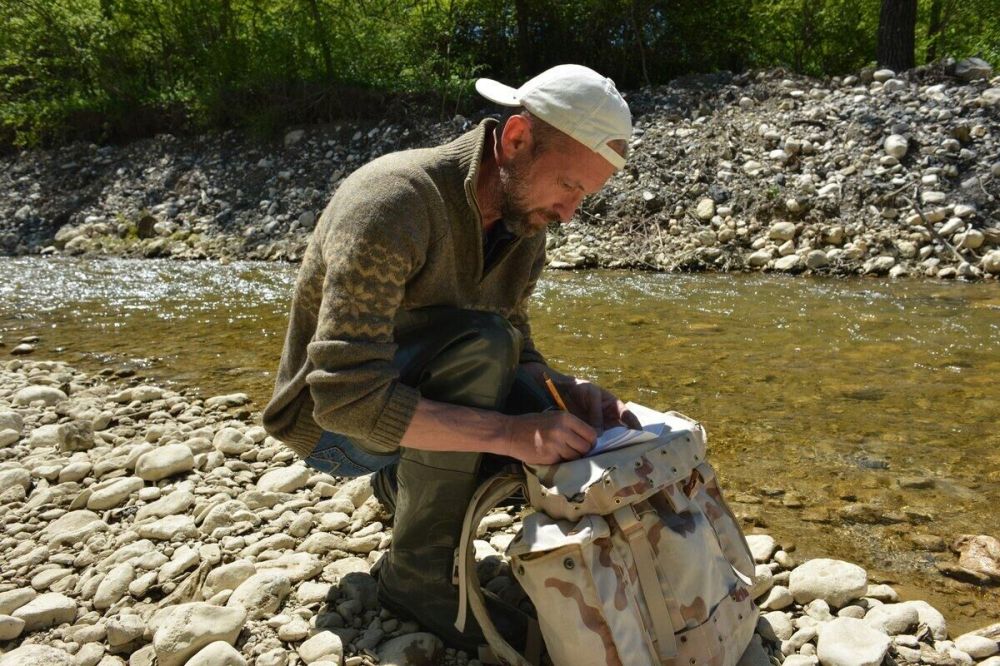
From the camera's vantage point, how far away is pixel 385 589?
1.84m

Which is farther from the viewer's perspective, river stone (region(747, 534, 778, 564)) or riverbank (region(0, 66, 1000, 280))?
riverbank (region(0, 66, 1000, 280))

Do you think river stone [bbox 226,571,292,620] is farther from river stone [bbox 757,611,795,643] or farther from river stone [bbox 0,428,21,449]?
river stone [bbox 0,428,21,449]

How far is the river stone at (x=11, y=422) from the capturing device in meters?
3.14

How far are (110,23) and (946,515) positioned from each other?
1525 cm

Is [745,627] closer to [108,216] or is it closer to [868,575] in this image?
[868,575]

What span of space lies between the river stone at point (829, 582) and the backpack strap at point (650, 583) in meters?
0.59

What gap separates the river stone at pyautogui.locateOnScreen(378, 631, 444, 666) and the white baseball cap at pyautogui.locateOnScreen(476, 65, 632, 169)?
1.17 meters

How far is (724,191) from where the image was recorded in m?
7.46

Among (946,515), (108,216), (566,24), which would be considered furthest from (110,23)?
(946,515)

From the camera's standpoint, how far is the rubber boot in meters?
1.69

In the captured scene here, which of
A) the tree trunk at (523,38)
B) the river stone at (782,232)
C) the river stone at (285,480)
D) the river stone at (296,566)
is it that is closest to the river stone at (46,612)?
the river stone at (296,566)

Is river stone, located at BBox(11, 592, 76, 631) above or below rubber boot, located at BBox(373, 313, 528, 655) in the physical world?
below

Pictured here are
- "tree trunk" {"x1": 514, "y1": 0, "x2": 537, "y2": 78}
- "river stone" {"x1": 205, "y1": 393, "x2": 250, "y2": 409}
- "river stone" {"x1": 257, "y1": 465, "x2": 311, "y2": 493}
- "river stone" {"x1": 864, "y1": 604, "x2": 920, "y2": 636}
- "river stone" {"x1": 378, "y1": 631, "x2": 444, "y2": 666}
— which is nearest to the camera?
"river stone" {"x1": 378, "y1": 631, "x2": 444, "y2": 666}

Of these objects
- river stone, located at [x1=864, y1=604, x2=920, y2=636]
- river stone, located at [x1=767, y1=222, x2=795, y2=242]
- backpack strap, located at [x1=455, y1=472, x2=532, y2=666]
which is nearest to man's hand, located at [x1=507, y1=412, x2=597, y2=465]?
backpack strap, located at [x1=455, y1=472, x2=532, y2=666]
